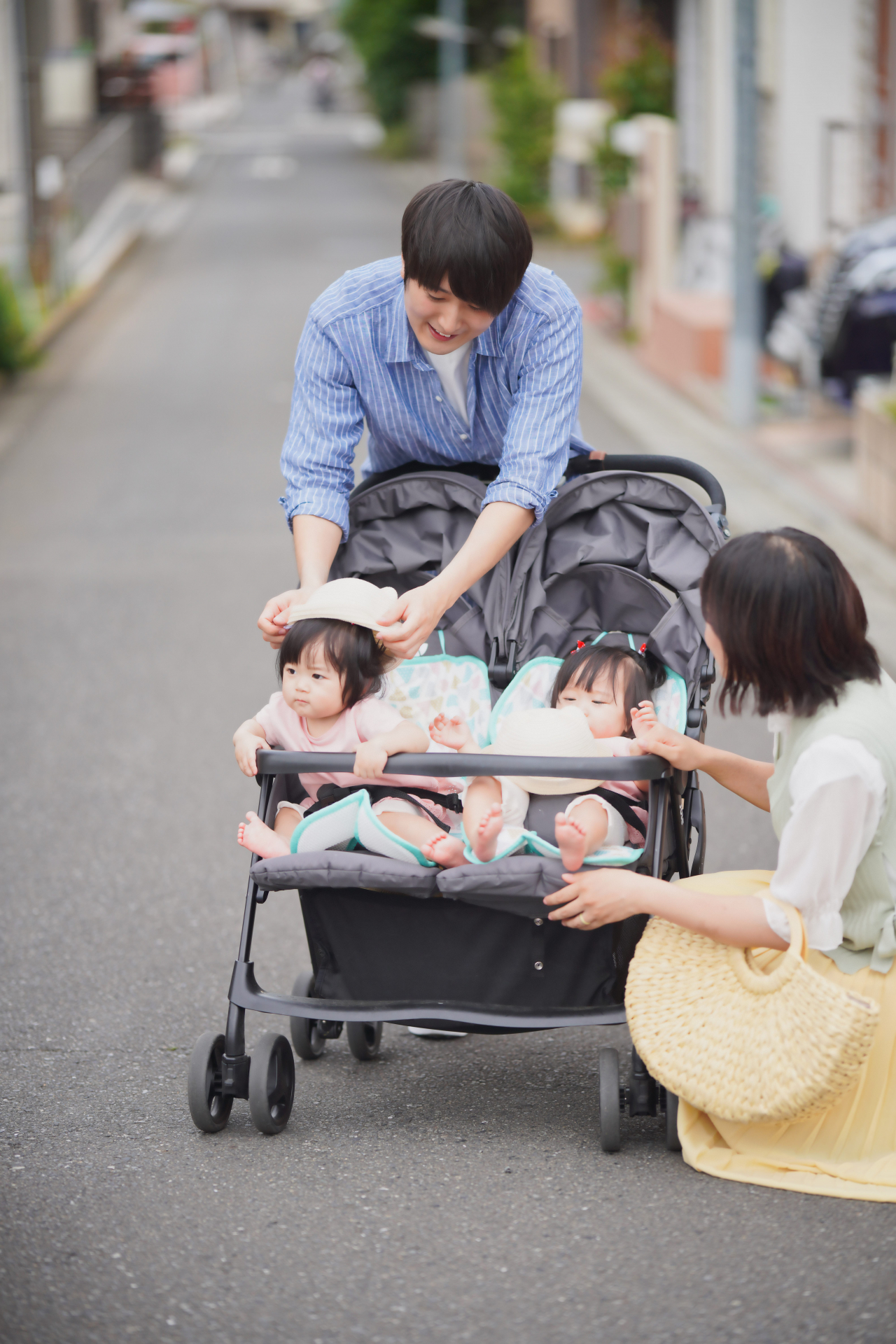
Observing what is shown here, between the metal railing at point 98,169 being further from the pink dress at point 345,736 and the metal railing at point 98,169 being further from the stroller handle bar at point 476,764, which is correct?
the stroller handle bar at point 476,764

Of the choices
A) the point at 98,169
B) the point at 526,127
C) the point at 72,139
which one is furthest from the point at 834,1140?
the point at 72,139

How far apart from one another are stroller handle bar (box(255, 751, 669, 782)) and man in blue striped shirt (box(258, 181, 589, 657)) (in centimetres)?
29

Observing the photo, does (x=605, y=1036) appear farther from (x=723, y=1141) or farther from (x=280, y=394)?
(x=280, y=394)

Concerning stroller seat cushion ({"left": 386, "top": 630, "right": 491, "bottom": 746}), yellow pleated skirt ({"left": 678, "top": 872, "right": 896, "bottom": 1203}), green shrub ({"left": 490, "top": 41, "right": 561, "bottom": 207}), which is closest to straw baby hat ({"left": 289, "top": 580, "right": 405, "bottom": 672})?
stroller seat cushion ({"left": 386, "top": 630, "right": 491, "bottom": 746})

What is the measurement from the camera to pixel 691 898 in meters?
2.71

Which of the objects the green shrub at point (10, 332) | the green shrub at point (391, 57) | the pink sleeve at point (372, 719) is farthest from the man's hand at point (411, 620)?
the green shrub at point (391, 57)

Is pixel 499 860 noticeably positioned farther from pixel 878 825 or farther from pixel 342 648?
pixel 878 825

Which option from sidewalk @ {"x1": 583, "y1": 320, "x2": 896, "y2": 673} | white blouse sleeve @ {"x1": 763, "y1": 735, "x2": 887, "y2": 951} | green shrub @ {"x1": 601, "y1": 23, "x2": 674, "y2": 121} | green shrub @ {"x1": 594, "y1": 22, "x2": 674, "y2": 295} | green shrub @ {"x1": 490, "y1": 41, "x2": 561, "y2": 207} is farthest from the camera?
green shrub @ {"x1": 490, "y1": 41, "x2": 561, "y2": 207}

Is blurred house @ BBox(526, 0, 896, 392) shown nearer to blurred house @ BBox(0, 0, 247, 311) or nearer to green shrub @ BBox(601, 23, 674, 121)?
green shrub @ BBox(601, 23, 674, 121)

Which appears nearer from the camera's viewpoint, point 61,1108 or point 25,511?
point 61,1108

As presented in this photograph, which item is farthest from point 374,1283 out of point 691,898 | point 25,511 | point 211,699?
point 25,511

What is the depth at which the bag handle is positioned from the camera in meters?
2.58

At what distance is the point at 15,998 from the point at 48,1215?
1146mm

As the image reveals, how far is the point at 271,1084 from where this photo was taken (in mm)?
2949
